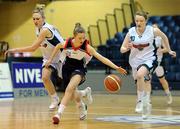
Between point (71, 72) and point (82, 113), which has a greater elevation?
point (71, 72)

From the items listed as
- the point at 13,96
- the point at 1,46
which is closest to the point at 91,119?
the point at 13,96

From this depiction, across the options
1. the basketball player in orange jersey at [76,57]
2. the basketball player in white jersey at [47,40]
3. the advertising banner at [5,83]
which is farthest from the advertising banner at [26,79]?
the basketball player in orange jersey at [76,57]

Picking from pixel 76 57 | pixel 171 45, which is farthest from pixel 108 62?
pixel 171 45

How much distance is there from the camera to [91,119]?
9.10m

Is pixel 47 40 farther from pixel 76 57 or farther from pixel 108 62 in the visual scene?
pixel 108 62

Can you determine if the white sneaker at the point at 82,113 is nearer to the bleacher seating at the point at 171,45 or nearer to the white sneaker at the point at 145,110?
the white sneaker at the point at 145,110

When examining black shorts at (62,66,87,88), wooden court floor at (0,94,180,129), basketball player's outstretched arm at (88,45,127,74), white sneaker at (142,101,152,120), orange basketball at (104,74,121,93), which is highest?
basketball player's outstretched arm at (88,45,127,74)

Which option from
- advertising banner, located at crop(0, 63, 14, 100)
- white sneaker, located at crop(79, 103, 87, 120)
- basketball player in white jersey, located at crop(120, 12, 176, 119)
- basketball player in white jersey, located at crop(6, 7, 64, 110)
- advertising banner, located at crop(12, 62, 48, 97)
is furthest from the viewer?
advertising banner, located at crop(12, 62, 48, 97)

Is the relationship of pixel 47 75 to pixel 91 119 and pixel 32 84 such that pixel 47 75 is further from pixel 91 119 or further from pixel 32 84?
pixel 32 84

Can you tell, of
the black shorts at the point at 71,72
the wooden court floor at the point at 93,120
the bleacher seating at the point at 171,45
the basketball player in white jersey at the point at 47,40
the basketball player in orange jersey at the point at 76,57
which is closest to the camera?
the wooden court floor at the point at 93,120

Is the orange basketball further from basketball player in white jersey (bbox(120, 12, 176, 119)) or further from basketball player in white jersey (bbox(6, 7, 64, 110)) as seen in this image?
basketball player in white jersey (bbox(6, 7, 64, 110))

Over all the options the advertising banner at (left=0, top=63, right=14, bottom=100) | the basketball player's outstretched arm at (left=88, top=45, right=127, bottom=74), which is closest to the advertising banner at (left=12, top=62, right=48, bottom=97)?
the advertising banner at (left=0, top=63, right=14, bottom=100)

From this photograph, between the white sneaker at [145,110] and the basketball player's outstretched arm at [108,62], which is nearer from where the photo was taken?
the basketball player's outstretched arm at [108,62]

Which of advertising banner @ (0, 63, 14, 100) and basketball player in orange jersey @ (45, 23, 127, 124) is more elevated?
basketball player in orange jersey @ (45, 23, 127, 124)
